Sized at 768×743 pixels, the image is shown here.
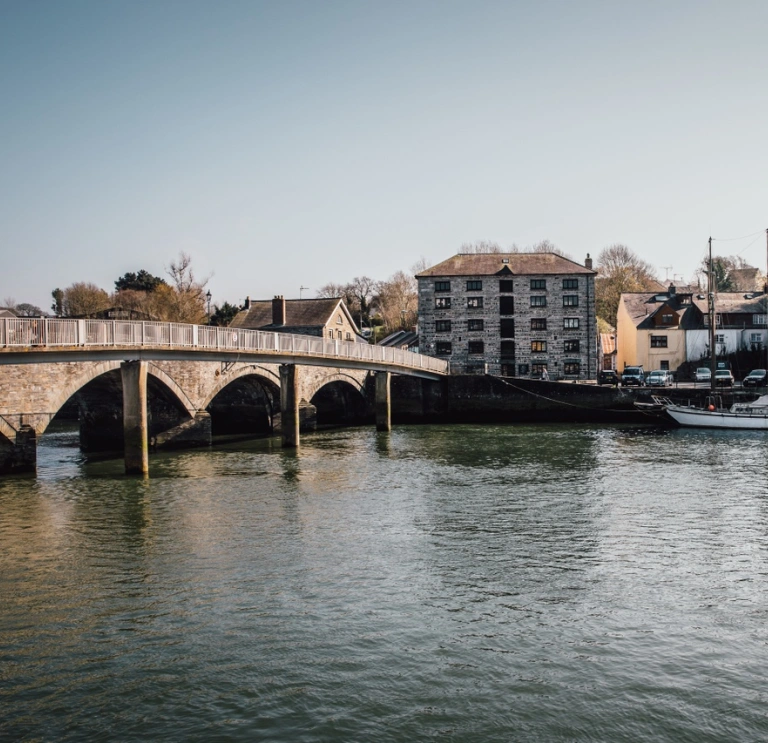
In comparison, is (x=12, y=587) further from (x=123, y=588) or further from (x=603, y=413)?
(x=603, y=413)

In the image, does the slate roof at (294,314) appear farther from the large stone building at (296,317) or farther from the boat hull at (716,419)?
the boat hull at (716,419)

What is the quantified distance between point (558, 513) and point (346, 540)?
7617 mm

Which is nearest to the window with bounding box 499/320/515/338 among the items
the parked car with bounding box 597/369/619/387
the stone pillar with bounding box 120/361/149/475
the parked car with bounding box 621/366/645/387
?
the parked car with bounding box 597/369/619/387

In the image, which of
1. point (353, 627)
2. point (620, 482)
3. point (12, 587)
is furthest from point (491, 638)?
point (620, 482)

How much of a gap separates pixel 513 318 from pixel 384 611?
2748 inches

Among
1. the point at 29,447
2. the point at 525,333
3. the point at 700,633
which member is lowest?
the point at 700,633

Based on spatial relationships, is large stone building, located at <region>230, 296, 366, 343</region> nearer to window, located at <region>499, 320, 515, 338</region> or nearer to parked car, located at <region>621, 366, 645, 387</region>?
window, located at <region>499, 320, 515, 338</region>

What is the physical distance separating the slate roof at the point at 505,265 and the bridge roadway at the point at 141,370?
1253 inches

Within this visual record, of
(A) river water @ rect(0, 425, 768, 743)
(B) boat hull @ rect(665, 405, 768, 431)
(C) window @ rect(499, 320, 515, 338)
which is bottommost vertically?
(A) river water @ rect(0, 425, 768, 743)

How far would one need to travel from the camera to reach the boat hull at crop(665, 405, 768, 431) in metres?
53.7

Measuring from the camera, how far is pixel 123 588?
715 inches

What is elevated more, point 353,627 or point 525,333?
point 525,333

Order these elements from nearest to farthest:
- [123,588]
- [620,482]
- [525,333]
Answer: [123,588]
[620,482]
[525,333]

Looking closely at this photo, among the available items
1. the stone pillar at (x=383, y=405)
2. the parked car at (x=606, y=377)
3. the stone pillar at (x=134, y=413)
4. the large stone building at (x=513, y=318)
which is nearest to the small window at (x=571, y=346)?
the large stone building at (x=513, y=318)
